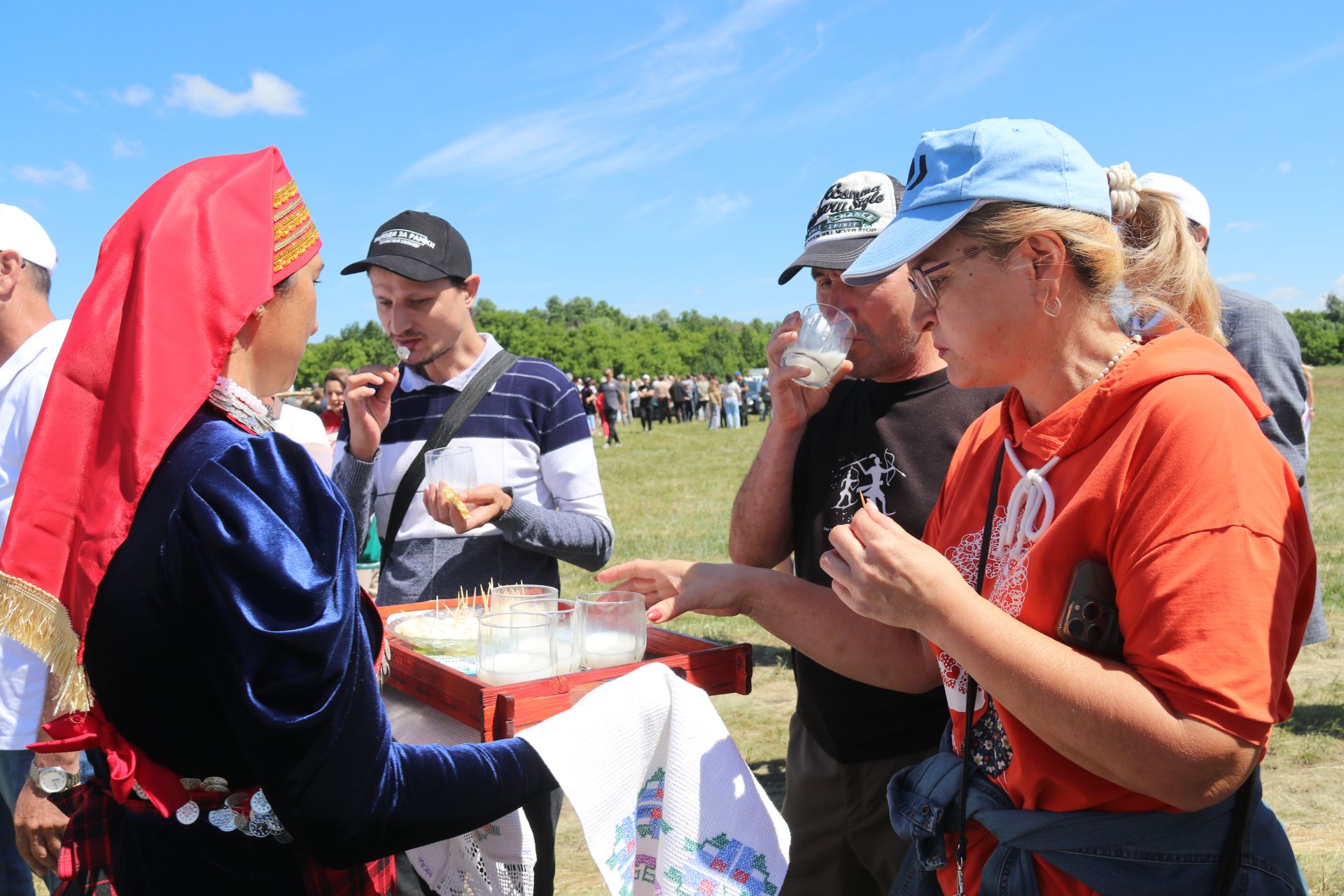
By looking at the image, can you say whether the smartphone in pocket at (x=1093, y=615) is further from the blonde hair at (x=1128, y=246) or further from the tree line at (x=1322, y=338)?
the tree line at (x=1322, y=338)

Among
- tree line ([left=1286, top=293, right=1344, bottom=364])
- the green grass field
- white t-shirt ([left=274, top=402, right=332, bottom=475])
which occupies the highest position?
tree line ([left=1286, top=293, right=1344, bottom=364])

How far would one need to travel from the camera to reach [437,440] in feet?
11.4

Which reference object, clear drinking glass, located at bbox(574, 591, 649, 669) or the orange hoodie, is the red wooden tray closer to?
clear drinking glass, located at bbox(574, 591, 649, 669)

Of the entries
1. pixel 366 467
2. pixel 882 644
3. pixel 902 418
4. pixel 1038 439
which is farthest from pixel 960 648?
pixel 366 467

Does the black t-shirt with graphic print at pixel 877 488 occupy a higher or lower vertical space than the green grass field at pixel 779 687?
higher

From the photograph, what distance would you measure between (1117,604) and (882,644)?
0.89 m

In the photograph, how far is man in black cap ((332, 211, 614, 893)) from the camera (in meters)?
3.38

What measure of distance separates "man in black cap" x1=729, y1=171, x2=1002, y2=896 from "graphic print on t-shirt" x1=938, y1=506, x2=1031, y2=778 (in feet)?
2.15

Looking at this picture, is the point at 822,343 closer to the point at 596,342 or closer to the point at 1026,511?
the point at 1026,511

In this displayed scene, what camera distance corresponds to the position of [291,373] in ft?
6.54

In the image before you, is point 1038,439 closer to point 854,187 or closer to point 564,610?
point 564,610

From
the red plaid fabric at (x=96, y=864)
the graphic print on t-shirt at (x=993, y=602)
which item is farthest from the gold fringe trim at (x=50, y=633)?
the graphic print on t-shirt at (x=993, y=602)

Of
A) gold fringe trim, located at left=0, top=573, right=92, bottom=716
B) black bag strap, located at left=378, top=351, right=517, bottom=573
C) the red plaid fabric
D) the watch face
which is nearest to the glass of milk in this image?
black bag strap, located at left=378, top=351, right=517, bottom=573

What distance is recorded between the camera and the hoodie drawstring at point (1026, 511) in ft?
5.52
